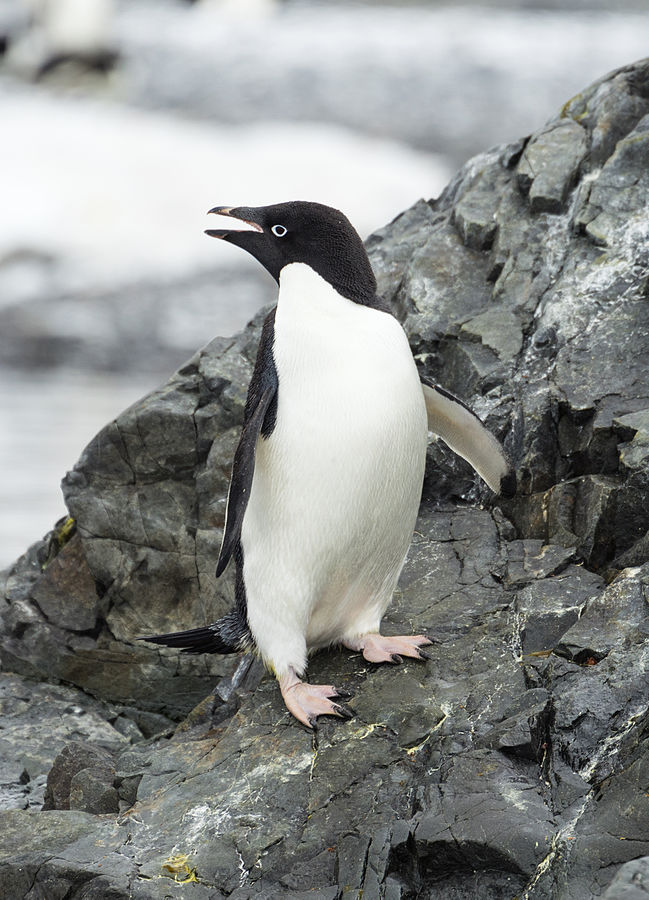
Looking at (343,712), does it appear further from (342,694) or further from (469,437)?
(469,437)

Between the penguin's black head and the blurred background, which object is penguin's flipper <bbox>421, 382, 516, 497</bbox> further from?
the blurred background

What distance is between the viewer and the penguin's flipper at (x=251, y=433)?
99.5 inches

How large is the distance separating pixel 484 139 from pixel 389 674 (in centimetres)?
1573

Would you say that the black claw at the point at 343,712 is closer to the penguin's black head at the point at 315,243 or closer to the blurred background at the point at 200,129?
the penguin's black head at the point at 315,243

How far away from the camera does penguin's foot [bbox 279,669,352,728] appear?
248 centimetres

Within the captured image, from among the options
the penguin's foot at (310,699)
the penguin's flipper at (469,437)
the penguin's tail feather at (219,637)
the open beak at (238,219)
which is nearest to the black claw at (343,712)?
the penguin's foot at (310,699)

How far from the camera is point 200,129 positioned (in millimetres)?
19188

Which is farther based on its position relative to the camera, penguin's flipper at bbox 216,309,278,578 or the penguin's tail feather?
the penguin's tail feather

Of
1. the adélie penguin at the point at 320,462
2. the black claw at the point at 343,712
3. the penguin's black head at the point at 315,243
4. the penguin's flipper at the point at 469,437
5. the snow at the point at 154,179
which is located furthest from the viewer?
the snow at the point at 154,179

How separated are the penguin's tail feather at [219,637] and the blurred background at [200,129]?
9.58 m

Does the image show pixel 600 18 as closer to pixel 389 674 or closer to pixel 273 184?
pixel 273 184

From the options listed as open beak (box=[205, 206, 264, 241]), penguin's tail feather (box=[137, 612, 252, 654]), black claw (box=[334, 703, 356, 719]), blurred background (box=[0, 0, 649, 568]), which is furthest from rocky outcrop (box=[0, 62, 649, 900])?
blurred background (box=[0, 0, 649, 568])

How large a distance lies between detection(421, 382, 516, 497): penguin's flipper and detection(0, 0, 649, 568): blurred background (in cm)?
949

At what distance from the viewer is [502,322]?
3656 mm
